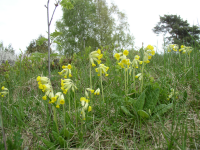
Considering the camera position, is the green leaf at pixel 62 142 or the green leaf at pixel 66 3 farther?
the green leaf at pixel 66 3

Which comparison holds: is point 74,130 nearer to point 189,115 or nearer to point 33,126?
point 33,126

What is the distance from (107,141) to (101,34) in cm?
A: 2878

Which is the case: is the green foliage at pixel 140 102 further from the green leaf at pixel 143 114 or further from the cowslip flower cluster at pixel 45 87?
the cowslip flower cluster at pixel 45 87

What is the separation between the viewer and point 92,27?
29156 mm

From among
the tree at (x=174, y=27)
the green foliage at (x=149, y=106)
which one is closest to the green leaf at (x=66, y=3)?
the green foliage at (x=149, y=106)

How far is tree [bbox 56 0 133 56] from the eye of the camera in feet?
92.5

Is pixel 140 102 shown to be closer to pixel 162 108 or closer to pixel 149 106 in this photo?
pixel 149 106

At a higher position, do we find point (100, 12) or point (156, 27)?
point (100, 12)

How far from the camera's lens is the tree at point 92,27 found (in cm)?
2819

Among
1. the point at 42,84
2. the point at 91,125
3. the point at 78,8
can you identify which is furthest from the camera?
the point at 78,8

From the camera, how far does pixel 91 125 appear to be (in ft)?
5.12

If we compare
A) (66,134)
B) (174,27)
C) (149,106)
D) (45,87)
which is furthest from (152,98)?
(174,27)

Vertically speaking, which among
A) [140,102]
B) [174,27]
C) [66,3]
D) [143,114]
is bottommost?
[143,114]

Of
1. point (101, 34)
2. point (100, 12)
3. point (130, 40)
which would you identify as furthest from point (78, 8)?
point (130, 40)
